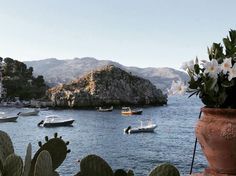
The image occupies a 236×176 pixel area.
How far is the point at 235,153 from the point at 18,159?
2.37 meters

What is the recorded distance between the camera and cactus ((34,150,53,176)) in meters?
0.90

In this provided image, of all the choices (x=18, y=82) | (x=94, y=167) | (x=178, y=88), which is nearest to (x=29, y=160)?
(x=94, y=167)

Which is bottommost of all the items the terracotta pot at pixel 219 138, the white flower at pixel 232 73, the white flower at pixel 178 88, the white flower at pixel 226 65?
the terracotta pot at pixel 219 138

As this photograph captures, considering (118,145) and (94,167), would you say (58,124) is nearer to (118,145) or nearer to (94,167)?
(118,145)

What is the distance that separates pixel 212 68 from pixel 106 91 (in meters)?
132

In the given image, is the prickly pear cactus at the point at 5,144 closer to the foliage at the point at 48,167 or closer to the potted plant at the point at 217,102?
the foliage at the point at 48,167

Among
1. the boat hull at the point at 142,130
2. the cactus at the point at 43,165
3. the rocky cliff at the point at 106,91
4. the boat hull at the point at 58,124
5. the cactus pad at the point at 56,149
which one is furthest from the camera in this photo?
the rocky cliff at the point at 106,91

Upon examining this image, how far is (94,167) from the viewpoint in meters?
0.99

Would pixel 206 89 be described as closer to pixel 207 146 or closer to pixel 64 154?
pixel 207 146

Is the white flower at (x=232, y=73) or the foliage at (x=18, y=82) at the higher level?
the foliage at (x=18, y=82)

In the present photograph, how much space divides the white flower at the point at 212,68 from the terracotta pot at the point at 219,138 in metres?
0.26

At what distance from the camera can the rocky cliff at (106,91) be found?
130 metres

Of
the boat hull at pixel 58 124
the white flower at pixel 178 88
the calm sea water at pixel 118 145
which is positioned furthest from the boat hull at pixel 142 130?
the white flower at pixel 178 88

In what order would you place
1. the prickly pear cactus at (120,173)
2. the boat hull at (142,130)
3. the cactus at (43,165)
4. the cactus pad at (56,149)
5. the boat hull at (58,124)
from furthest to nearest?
the boat hull at (58,124) → the boat hull at (142,130) → the cactus pad at (56,149) → the prickly pear cactus at (120,173) → the cactus at (43,165)
